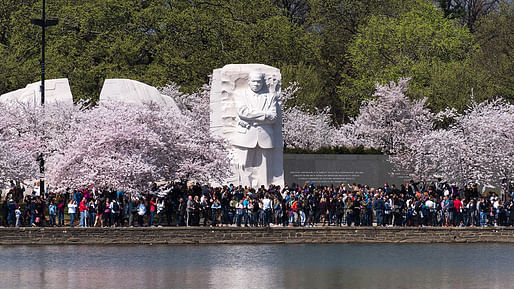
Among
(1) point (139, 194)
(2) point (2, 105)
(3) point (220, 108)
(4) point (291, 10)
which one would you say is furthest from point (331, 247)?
(4) point (291, 10)

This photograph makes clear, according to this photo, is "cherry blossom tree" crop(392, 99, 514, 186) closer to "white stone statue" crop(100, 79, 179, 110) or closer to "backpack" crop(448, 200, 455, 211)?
"backpack" crop(448, 200, 455, 211)

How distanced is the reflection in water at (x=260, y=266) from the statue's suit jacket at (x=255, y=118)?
1486 centimetres

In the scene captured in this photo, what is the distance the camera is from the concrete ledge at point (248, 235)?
40.4 metres

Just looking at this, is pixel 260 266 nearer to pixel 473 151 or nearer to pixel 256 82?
pixel 256 82

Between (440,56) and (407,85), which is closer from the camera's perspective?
(407,85)

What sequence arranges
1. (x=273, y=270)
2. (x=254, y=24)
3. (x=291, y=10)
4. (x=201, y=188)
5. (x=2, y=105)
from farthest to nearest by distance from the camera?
(x=291, y=10) < (x=254, y=24) < (x=2, y=105) < (x=201, y=188) < (x=273, y=270)

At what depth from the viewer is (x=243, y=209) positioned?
44.9 m

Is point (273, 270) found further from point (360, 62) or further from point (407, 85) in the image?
point (360, 62)

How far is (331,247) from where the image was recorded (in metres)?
41.5

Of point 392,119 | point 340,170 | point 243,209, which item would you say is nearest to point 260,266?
point 243,209

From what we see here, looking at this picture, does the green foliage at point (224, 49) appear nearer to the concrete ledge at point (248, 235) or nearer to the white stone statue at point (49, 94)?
the white stone statue at point (49, 94)

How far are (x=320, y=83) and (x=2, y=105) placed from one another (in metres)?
29.7

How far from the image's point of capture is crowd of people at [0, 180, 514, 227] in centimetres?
4325

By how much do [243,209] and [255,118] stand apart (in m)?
11.5
